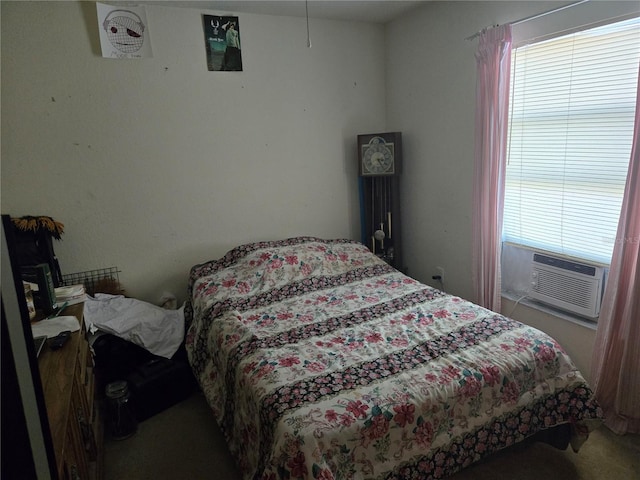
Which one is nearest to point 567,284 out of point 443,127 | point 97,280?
point 443,127

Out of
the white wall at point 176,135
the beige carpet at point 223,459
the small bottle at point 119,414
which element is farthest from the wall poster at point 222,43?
the beige carpet at point 223,459

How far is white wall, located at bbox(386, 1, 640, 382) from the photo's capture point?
2.34 m

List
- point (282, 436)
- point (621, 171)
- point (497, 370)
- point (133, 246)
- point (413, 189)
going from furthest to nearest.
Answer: point (413, 189)
point (133, 246)
point (621, 171)
point (497, 370)
point (282, 436)

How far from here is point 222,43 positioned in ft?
9.05

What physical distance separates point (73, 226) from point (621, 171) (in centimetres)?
305

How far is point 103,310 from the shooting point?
2.44 meters

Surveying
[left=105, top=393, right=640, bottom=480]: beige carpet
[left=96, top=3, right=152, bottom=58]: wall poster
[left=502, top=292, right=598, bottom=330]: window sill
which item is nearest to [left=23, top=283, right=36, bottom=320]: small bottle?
[left=105, top=393, right=640, bottom=480]: beige carpet

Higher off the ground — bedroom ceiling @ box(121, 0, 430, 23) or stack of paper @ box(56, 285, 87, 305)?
bedroom ceiling @ box(121, 0, 430, 23)

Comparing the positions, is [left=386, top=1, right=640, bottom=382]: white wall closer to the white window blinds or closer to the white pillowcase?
the white window blinds

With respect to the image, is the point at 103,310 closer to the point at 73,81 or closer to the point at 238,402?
the point at 238,402

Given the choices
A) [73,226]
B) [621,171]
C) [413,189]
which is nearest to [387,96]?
[413,189]

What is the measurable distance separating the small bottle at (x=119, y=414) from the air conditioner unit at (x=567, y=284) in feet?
7.80

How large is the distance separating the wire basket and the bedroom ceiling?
5.47 ft

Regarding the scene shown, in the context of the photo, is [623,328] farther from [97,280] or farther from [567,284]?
[97,280]
